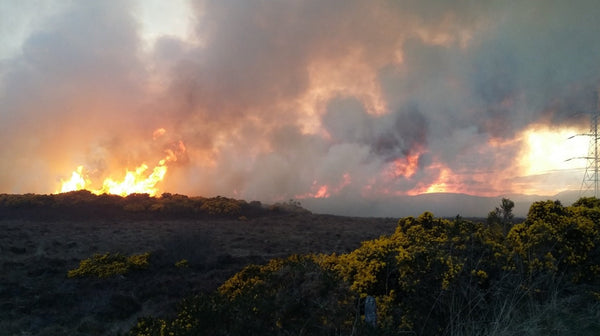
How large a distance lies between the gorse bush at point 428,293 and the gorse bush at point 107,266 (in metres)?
11.9

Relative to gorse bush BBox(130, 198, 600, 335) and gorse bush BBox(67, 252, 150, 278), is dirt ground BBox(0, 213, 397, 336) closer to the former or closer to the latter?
gorse bush BBox(67, 252, 150, 278)

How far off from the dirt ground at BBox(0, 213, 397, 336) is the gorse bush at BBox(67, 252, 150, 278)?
42 centimetres

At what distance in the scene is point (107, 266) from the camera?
667 inches

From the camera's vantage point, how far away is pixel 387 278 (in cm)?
573

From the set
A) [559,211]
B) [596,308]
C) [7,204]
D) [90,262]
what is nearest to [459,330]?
[596,308]

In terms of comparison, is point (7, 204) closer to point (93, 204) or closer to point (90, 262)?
point (93, 204)

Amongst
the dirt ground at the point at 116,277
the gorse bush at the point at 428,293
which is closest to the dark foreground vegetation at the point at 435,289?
the gorse bush at the point at 428,293

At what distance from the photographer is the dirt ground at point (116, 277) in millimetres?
11564

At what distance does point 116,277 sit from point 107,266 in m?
1.27

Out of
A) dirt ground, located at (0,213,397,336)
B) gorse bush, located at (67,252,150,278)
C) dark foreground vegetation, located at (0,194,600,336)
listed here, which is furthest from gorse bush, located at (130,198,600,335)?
gorse bush, located at (67,252,150,278)

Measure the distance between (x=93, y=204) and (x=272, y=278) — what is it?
42345 millimetres

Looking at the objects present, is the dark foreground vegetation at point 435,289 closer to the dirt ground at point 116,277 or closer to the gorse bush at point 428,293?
the gorse bush at point 428,293

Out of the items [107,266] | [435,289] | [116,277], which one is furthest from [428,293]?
[107,266]

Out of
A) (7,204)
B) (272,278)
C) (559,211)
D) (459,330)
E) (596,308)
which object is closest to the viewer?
(459,330)
